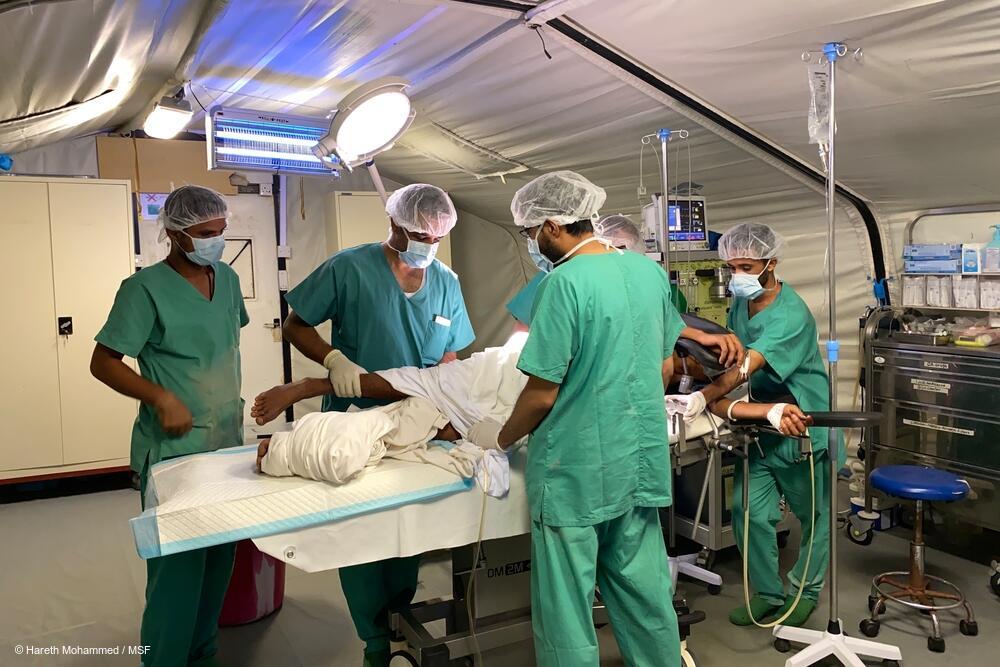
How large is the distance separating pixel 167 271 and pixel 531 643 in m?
1.66

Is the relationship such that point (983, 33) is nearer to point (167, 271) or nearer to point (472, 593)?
point (472, 593)

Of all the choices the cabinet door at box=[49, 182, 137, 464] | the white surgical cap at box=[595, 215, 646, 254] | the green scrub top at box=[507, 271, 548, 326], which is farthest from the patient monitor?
the cabinet door at box=[49, 182, 137, 464]

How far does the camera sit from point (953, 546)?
12.0ft

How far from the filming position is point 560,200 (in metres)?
1.97

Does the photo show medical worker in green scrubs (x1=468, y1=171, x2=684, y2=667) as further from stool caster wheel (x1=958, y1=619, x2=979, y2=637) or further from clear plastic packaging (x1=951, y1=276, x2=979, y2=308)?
clear plastic packaging (x1=951, y1=276, x2=979, y2=308)

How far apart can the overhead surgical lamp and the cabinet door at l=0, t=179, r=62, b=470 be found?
10.3 ft

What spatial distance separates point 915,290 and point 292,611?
3241 mm

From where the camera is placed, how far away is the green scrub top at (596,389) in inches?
73.2

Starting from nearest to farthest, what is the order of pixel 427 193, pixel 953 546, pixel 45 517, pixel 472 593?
1. pixel 472 593
2. pixel 427 193
3. pixel 953 546
4. pixel 45 517

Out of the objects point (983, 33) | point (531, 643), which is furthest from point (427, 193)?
point (983, 33)

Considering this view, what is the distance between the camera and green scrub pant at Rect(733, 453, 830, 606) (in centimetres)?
284

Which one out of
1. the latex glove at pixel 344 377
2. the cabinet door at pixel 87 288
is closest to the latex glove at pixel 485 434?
the latex glove at pixel 344 377

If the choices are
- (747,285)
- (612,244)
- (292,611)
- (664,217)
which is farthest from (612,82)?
(292,611)

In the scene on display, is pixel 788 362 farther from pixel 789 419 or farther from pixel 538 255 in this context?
pixel 538 255
